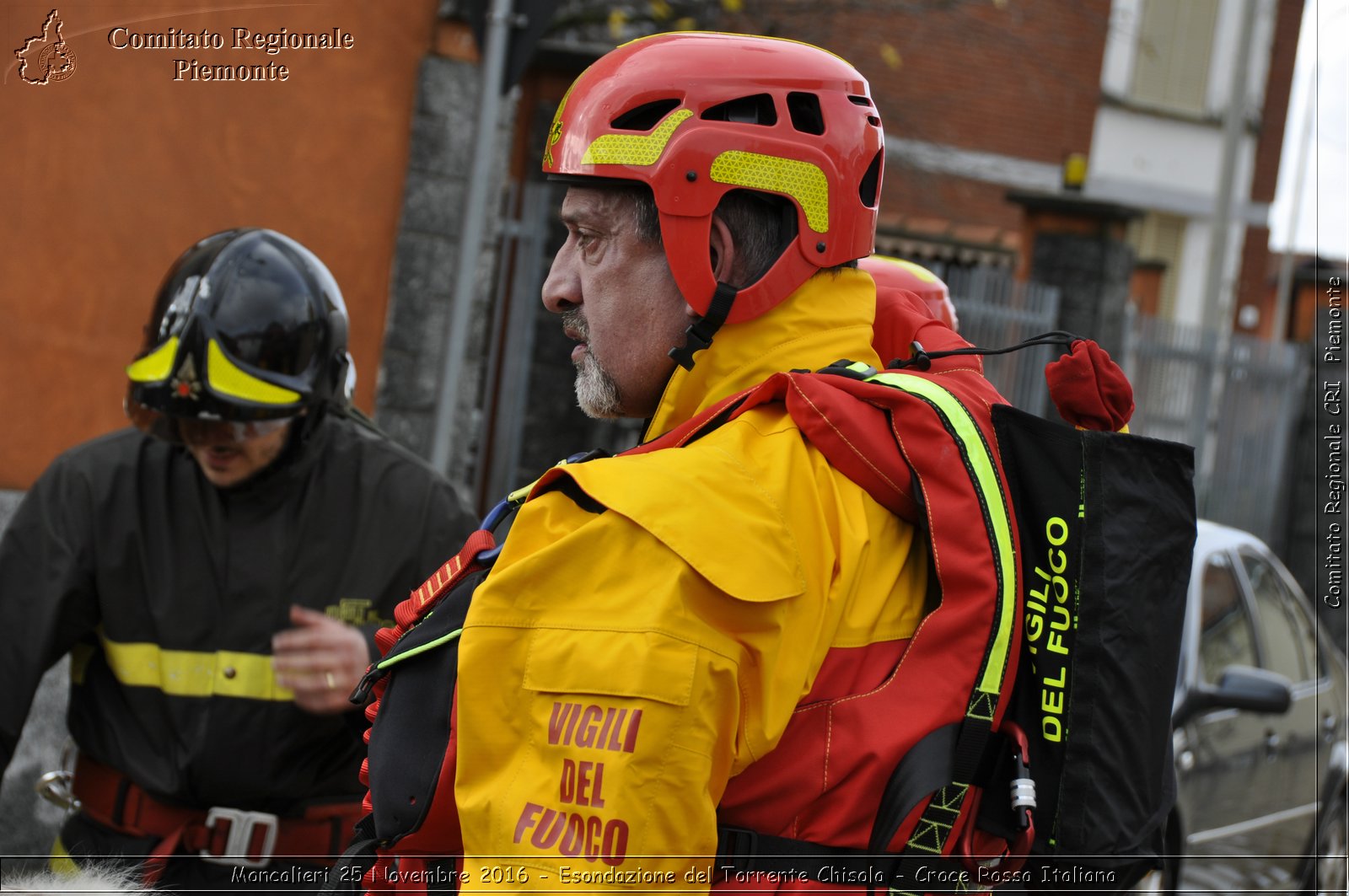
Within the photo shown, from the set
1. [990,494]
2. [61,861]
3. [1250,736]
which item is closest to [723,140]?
[990,494]

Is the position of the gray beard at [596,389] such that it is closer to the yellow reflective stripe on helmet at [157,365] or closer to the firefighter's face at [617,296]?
the firefighter's face at [617,296]

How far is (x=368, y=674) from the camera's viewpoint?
6.32 feet

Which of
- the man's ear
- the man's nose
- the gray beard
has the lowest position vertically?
the gray beard

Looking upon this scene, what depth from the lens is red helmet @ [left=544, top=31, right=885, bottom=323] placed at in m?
2.00

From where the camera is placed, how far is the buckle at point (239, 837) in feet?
10.4

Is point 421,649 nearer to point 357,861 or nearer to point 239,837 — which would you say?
point 357,861

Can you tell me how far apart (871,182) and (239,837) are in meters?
2.08

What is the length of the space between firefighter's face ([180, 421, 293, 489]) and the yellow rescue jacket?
1.74 metres

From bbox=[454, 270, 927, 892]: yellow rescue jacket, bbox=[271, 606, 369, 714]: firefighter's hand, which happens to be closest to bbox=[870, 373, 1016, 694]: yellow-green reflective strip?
bbox=[454, 270, 927, 892]: yellow rescue jacket

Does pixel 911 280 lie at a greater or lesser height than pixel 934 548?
greater

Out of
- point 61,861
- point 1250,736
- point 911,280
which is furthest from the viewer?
point 1250,736

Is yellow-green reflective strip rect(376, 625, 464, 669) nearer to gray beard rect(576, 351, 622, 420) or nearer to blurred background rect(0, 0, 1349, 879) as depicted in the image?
gray beard rect(576, 351, 622, 420)

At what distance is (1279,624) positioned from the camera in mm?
6906

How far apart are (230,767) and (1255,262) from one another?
878 inches
